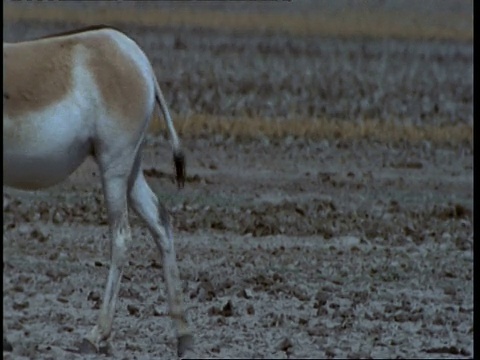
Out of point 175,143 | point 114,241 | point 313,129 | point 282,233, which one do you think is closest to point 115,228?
point 114,241

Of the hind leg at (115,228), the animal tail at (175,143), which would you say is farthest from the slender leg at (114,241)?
the animal tail at (175,143)

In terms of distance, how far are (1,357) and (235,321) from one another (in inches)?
71.3

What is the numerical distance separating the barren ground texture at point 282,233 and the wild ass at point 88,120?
17.1 inches

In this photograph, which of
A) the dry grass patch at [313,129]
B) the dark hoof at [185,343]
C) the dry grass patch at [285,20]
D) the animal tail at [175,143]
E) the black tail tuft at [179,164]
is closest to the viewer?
the dark hoof at [185,343]

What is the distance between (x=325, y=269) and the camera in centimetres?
1128

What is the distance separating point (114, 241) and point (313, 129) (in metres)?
10.0

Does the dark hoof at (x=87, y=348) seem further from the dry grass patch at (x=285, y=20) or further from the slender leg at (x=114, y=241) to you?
the dry grass patch at (x=285, y=20)

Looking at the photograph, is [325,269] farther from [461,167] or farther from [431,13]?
[431,13]

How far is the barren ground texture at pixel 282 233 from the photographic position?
9.35 metres

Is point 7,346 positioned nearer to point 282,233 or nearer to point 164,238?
point 164,238

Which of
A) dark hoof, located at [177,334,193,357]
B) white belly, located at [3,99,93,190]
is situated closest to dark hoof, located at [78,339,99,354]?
dark hoof, located at [177,334,193,357]

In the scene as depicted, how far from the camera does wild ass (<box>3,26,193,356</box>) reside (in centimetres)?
848

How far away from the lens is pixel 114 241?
28.6 feet

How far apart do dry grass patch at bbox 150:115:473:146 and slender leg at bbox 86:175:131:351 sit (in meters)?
9.06
